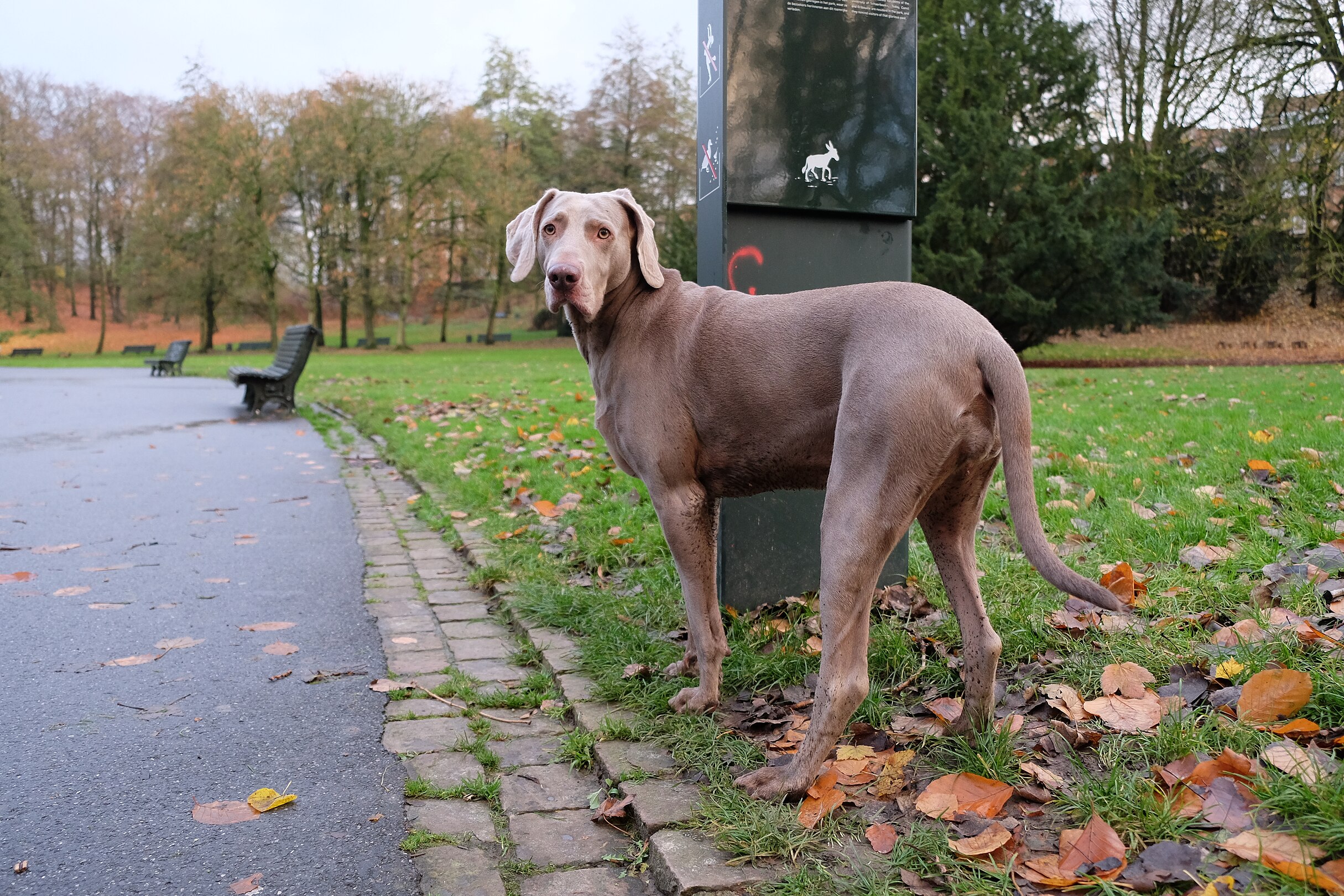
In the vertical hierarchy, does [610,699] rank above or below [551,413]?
below

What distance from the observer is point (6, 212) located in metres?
36.1

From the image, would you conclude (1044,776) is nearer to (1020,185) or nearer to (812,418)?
(812,418)

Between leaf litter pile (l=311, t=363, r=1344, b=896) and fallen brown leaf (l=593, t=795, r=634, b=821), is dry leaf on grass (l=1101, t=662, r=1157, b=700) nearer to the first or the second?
leaf litter pile (l=311, t=363, r=1344, b=896)

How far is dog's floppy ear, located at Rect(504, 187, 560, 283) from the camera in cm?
306

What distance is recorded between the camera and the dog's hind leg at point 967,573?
2637 mm

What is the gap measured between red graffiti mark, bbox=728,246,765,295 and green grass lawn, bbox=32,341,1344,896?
1398mm

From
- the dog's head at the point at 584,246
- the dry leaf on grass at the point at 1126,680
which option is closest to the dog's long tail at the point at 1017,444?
the dry leaf on grass at the point at 1126,680

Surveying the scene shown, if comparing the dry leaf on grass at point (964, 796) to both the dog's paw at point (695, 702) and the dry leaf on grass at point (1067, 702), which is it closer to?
the dry leaf on grass at point (1067, 702)

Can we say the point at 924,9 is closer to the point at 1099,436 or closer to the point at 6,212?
the point at 1099,436

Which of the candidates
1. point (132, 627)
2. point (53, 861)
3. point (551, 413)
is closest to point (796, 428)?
point (53, 861)

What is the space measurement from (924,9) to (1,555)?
22013 mm

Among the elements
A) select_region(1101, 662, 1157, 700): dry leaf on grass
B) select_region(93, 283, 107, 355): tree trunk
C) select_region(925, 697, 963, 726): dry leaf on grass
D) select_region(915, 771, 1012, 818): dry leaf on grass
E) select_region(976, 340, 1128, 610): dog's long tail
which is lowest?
select_region(915, 771, 1012, 818): dry leaf on grass

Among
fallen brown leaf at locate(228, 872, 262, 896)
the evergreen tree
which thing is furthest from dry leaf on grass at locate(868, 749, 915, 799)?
the evergreen tree

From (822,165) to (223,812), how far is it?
10.5 ft
